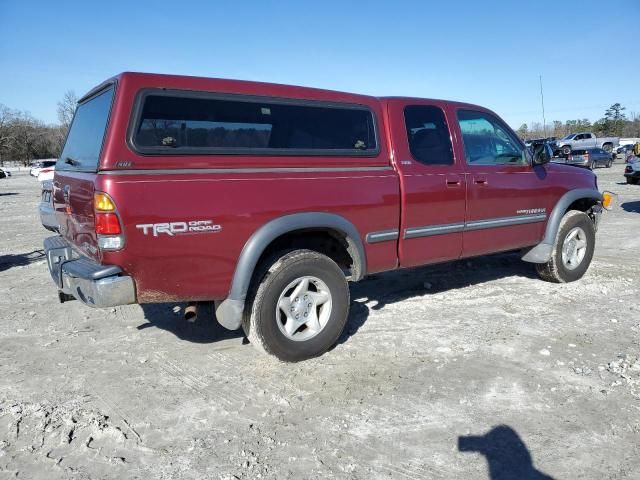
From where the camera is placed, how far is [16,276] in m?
6.54

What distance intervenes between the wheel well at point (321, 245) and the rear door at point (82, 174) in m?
1.21

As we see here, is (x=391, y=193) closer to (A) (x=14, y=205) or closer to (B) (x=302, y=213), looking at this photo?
(B) (x=302, y=213)

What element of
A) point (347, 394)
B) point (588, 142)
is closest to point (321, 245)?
point (347, 394)

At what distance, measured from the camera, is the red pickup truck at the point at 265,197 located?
3.07 meters

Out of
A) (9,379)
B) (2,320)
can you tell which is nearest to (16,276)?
(2,320)

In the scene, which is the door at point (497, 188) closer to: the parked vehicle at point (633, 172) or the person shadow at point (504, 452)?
the person shadow at point (504, 452)

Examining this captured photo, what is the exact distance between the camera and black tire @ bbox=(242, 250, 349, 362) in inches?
140

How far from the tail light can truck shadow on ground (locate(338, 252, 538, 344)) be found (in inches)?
89.2

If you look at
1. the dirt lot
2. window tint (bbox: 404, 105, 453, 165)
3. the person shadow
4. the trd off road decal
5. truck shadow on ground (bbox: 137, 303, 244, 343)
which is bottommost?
the person shadow

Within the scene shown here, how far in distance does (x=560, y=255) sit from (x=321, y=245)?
314 centimetres

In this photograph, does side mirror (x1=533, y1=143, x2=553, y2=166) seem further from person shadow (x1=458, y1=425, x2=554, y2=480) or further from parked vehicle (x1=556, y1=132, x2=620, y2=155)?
parked vehicle (x1=556, y1=132, x2=620, y2=155)

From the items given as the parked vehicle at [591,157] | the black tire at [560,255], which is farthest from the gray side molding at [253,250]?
the parked vehicle at [591,157]

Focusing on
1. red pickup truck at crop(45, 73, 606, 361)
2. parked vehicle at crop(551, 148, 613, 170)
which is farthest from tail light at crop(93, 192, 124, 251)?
parked vehicle at crop(551, 148, 613, 170)

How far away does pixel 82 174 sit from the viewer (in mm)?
3322
